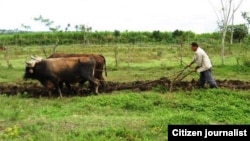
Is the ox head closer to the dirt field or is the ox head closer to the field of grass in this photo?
the dirt field

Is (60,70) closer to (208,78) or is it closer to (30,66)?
(30,66)

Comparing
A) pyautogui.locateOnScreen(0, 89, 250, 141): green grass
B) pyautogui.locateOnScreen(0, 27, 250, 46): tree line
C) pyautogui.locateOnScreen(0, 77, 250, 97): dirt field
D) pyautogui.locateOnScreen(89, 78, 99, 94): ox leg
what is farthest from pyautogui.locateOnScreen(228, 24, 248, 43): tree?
pyautogui.locateOnScreen(0, 89, 250, 141): green grass

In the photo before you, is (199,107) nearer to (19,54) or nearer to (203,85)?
(203,85)

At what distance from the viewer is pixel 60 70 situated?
15.0 m

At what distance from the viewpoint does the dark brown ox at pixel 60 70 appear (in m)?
14.9

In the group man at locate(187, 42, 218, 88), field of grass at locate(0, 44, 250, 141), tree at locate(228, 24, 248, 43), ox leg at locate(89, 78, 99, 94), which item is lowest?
field of grass at locate(0, 44, 250, 141)

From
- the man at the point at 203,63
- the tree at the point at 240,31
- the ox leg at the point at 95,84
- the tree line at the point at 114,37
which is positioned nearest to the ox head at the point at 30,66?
the ox leg at the point at 95,84

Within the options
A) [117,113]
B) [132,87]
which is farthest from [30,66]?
[117,113]

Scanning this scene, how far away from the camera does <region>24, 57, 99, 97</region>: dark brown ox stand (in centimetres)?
1490

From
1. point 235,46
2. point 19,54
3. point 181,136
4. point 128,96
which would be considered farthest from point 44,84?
point 235,46

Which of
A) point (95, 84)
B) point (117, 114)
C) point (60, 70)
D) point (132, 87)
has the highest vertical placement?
point (60, 70)

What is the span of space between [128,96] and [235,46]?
22.2 metres

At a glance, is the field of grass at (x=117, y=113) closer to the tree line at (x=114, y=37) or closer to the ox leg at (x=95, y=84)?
the ox leg at (x=95, y=84)

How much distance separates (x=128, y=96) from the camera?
13.3 m
